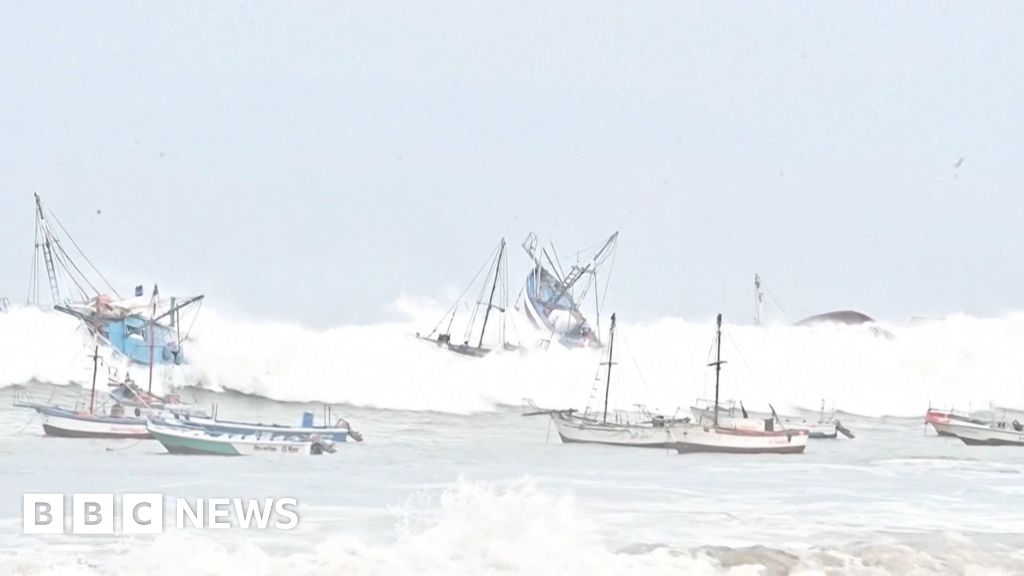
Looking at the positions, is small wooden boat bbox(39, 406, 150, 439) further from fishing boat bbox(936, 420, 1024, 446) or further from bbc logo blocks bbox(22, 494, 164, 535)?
fishing boat bbox(936, 420, 1024, 446)

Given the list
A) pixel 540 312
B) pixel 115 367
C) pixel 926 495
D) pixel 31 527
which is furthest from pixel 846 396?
pixel 31 527

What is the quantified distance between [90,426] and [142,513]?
1833 cm

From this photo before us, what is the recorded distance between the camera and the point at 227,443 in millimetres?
32156

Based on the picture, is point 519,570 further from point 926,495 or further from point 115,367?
point 115,367

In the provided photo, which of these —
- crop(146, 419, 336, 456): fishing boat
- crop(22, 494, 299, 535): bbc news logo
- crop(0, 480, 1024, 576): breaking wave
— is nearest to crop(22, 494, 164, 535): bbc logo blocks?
crop(22, 494, 299, 535): bbc news logo

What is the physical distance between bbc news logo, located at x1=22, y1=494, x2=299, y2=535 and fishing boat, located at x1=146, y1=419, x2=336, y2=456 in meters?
9.43

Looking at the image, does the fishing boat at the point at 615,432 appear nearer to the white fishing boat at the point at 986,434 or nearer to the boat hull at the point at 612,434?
the boat hull at the point at 612,434

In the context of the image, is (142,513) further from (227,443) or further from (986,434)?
(986,434)

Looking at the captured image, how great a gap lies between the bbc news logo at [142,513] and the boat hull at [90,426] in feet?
48.3

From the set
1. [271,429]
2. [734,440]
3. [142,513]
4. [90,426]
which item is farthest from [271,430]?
[142,513]

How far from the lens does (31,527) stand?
1772 cm

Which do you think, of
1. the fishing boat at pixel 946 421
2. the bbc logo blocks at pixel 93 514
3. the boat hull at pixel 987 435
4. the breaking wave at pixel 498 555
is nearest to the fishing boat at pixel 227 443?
the bbc logo blocks at pixel 93 514

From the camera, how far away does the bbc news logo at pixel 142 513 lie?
702 inches

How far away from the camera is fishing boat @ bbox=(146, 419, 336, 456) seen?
3200 cm
